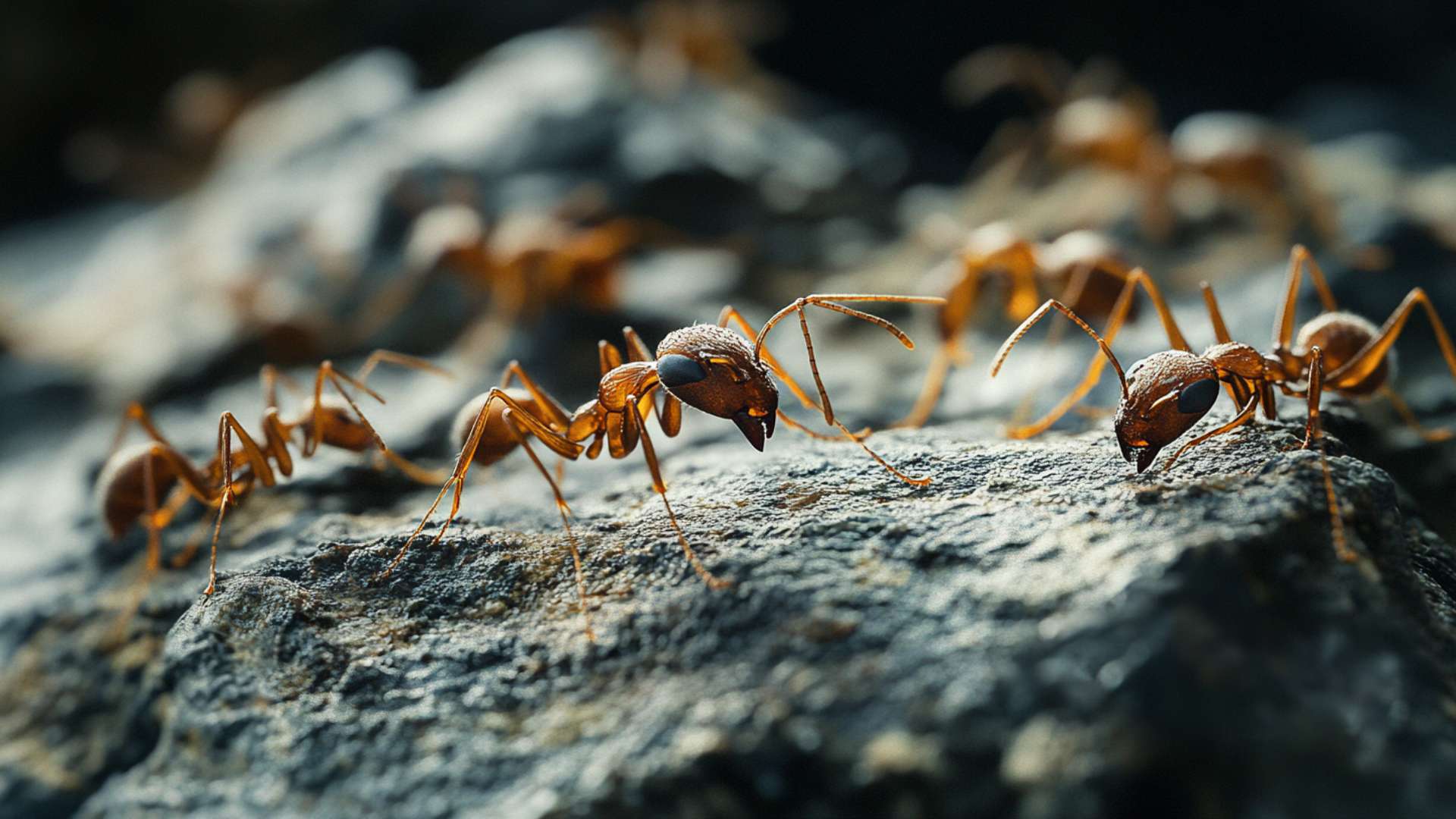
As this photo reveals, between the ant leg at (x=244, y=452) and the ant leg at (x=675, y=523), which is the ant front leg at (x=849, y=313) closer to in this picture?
the ant leg at (x=675, y=523)

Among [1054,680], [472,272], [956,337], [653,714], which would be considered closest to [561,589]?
[653,714]

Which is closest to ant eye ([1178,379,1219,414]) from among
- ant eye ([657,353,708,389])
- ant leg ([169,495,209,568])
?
ant eye ([657,353,708,389])

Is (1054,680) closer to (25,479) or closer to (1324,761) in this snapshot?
(1324,761)

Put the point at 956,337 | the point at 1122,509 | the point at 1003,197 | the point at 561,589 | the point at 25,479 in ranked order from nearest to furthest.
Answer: the point at 1122,509
the point at 561,589
the point at 956,337
the point at 25,479
the point at 1003,197

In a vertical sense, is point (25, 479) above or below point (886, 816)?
above

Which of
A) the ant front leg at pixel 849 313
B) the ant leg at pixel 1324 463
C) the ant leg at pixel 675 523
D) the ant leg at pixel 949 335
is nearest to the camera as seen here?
the ant leg at pixel 1324 463

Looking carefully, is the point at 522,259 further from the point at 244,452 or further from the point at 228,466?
the point at 228,466

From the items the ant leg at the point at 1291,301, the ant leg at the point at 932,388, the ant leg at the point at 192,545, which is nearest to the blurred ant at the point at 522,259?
the ant leg at the point at 932,388
